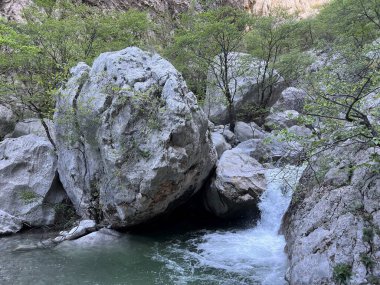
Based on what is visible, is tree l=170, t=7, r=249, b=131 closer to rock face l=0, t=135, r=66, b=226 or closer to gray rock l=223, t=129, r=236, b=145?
gray rock l=223, t=129, r=236, b=145

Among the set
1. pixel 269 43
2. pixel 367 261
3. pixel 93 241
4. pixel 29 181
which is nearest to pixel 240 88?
pixel 269 43

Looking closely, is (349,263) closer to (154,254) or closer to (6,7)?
(154,254)

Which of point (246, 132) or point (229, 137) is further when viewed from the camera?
point (246, 132)

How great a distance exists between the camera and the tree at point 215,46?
2031cm

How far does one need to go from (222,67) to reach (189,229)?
11.9 meters

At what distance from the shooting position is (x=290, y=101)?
23188 mm

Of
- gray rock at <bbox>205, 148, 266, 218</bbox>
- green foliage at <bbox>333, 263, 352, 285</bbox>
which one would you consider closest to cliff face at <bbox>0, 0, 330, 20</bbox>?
gray rock at <bbox>205, 148, 266, 218</bbox>

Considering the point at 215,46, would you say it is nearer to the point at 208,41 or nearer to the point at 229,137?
the point at 208,41

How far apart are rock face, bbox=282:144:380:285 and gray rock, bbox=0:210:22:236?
10166mm

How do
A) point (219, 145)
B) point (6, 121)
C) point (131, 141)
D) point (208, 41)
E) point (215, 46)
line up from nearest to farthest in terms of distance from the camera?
point (131, 141) → point (219, 145) → point (6, 121) → point (208, 41) → point (215, 46)

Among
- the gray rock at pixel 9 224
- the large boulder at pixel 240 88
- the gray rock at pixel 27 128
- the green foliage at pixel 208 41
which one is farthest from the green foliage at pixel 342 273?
the gray rock at pixel 27 128

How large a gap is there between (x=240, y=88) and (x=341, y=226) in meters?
15.2

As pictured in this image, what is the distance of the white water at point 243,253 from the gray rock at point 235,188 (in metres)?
0.52

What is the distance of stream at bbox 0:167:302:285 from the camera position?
381 inches
